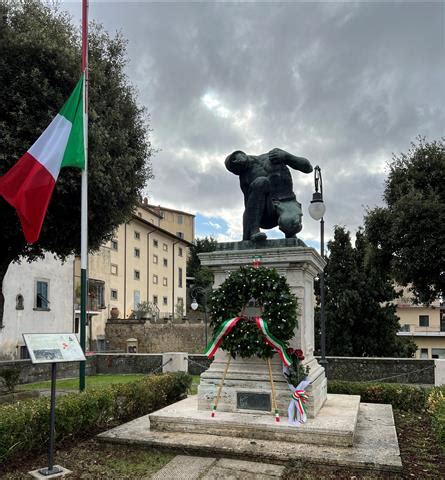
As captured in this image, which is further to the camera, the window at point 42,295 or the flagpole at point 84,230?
the window at point 42,295

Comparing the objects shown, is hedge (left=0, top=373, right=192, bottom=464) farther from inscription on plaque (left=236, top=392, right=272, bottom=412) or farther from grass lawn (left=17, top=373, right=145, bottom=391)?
grass lawn (left=17, top=373, right=145, bottom=391)

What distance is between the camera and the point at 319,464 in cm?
559

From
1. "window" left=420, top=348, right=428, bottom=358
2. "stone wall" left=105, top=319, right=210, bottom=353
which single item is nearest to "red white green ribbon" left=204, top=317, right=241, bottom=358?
"stone wall" left=105, top=319, right=210, bottom=353

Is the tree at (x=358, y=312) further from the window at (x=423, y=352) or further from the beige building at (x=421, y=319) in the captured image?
the beige building at (x=421, y=319)

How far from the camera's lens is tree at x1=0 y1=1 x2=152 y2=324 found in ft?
35.1

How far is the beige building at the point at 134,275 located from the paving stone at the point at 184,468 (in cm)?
2484

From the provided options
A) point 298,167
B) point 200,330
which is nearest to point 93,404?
point 298,167

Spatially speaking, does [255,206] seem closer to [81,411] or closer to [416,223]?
[81,411]

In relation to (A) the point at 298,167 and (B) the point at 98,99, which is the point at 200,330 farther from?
(A) the point at 298,167

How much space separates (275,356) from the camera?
7148 mm

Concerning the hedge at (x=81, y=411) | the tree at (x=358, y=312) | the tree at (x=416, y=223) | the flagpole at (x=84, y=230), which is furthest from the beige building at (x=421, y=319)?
the flagpole at (x=84, y=230)

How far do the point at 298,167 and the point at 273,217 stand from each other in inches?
37.6

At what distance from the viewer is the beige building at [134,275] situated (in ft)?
119

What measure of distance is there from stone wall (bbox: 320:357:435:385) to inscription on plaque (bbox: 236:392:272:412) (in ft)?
30.4
